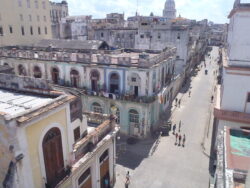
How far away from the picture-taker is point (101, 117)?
16.5m

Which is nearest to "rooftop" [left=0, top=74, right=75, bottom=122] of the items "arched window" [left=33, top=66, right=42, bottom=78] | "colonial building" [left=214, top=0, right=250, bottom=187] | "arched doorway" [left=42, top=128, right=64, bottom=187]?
"arched doorway" [left=42, top=128, right=64, bottom=187]

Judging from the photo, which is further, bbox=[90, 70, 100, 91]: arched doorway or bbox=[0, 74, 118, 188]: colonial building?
bbox=[90, 70, 100, 91]: arched doorway

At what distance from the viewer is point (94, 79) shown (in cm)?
2661

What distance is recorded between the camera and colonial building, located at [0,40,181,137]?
24.5 m

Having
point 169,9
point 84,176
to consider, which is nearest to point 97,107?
point 84,176

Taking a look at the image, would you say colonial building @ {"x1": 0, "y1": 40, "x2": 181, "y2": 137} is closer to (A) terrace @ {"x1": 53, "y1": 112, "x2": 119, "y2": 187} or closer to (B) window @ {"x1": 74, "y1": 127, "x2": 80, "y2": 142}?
(A) terrace @ {"x1": 53, "y1": 112, "x2": 119, "y2": 187}

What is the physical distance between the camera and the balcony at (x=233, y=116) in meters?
19.6

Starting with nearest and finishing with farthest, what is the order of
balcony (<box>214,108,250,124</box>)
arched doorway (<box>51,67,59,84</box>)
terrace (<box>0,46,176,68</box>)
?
balcony (<box>214,108,250,124</box>), terrace (<box>0,46,176,68</box>), arched doorway (<box>51,67,59,84</box>)

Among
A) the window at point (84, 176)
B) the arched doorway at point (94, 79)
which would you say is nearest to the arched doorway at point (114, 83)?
the arched doorway at point (94, 79)

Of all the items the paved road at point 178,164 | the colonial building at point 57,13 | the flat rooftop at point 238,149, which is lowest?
the paved road at point 178,164

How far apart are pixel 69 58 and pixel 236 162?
22.1 meters

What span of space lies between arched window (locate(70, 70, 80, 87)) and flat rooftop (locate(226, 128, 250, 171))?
1890 cm

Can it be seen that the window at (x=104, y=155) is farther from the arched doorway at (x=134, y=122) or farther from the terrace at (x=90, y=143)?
the arched doorway at (x=134, y=122)

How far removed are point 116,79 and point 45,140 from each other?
16.3m
